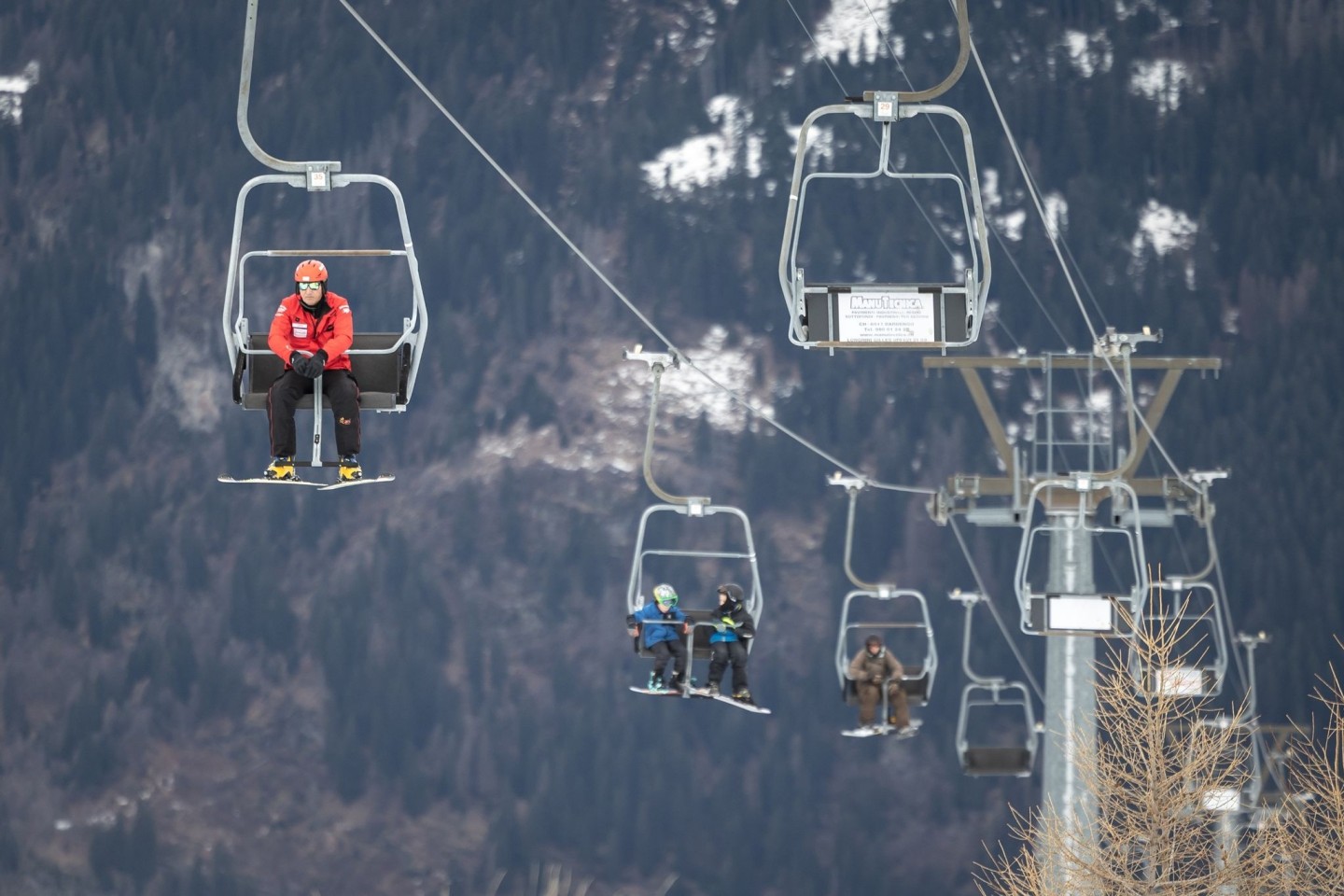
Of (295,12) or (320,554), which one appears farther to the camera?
(295,12)

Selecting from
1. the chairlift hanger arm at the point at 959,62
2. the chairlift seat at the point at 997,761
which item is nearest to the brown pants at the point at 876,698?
the chairlift seat at the point at 997,761

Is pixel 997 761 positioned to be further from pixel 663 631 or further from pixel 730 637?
pixel 663 631

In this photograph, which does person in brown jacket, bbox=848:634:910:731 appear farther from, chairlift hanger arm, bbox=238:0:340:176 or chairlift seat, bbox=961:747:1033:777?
chairlift hanger arm, bbox=238:0:340:176

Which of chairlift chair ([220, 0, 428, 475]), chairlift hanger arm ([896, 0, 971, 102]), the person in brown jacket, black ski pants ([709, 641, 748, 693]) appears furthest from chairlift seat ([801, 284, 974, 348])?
the person in brown jacket

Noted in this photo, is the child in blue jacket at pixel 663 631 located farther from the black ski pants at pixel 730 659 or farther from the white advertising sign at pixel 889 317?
the white advertising sign at pixel 889 317

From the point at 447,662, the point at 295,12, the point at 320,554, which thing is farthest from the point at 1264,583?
the point at 295,12

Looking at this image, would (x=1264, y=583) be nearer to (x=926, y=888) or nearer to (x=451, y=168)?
(x=926, y=888)

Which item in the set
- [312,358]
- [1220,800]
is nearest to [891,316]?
[312,358]
